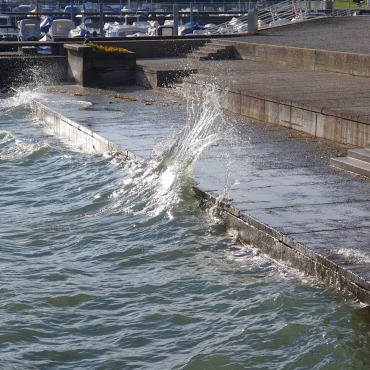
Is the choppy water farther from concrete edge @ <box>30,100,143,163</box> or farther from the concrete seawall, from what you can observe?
concrete edge @ <box>30,100,143,163</box>

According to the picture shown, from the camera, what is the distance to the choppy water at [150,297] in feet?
21.9

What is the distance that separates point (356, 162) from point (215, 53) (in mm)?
12098

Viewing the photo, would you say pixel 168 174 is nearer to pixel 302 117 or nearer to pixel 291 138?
pixel 291 138

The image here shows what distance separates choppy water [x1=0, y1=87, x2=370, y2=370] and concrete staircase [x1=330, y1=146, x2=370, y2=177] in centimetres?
165

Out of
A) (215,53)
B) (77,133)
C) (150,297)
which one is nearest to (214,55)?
(215,53)

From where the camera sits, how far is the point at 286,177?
10320 mm

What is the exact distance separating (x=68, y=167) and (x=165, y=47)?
11505 millimetres

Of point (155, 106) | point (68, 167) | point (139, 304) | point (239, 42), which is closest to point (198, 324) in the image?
point (139, 304)

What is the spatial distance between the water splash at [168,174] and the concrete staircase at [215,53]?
30.8 feet

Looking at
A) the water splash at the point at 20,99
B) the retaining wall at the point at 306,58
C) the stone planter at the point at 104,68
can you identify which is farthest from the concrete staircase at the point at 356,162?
the stone planter at the point at 104,68

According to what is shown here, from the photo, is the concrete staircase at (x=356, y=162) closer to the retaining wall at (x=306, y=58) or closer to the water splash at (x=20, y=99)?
the retaining wall at (x=306, y=58)

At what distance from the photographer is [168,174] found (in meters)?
10.9

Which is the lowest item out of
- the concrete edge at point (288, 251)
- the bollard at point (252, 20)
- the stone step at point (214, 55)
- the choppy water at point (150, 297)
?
the choppy water at point (150, 297)

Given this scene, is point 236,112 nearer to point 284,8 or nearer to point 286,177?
point 286,177
